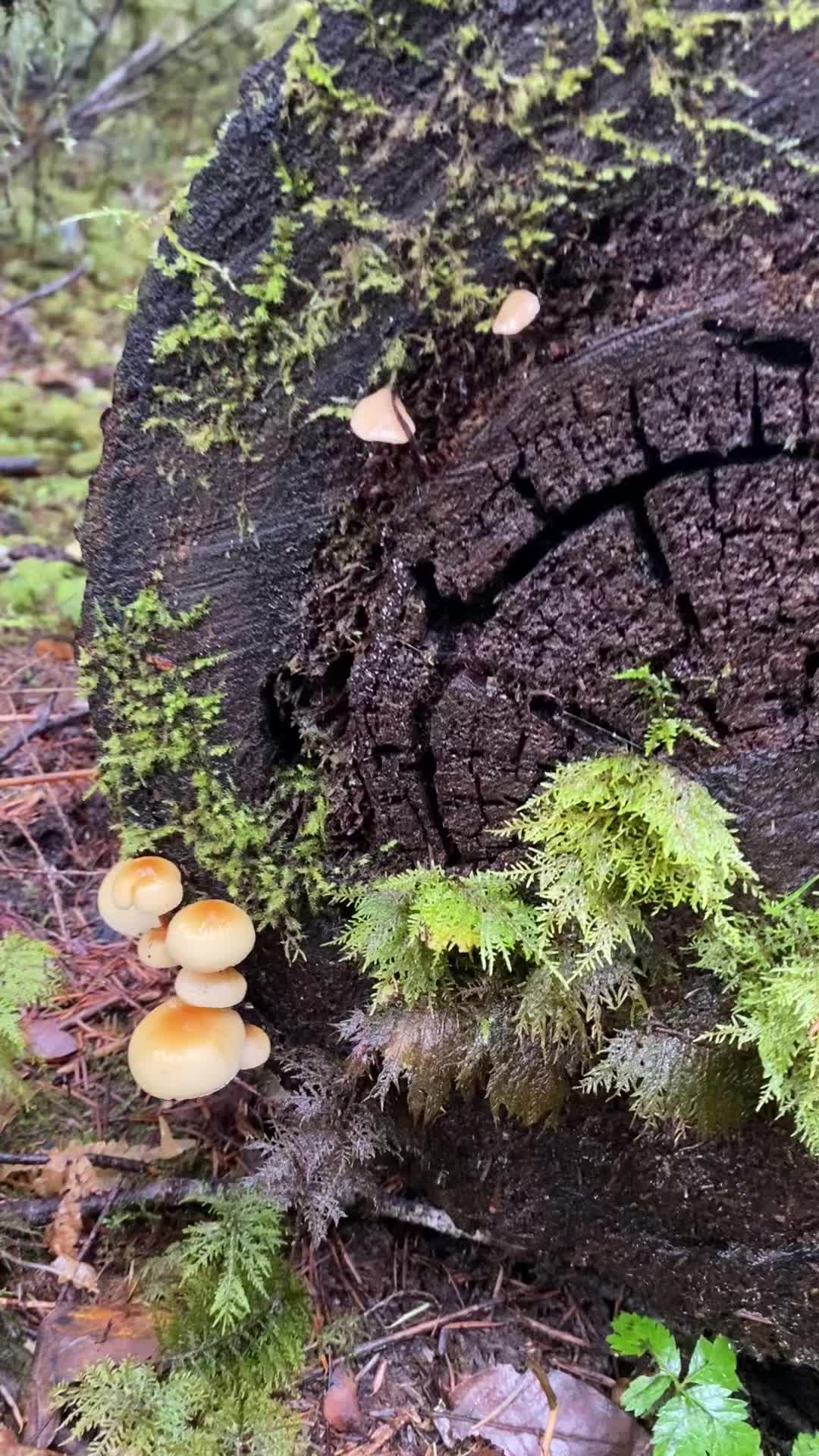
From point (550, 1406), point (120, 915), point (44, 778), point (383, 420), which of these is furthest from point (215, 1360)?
point (383, 420)

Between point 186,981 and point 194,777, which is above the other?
point 194,777

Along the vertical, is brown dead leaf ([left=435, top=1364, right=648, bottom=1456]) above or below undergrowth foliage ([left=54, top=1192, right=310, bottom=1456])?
below

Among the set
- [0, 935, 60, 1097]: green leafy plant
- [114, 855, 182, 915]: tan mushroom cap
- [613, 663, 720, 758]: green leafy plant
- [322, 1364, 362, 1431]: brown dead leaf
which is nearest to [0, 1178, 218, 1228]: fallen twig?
[0, 935, 60, 1097]: green leafy plant

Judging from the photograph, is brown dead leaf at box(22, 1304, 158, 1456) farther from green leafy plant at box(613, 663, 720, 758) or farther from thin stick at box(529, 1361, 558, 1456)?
green leafy plant at box(613, 663, 720, 758)

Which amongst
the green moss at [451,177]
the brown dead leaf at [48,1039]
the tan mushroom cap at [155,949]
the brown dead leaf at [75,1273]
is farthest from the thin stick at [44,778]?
the green moss at [451,177]

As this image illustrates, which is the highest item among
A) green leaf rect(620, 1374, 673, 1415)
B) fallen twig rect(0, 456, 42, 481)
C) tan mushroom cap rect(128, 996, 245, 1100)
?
fallen twig rect(0, 456, 42, 481)

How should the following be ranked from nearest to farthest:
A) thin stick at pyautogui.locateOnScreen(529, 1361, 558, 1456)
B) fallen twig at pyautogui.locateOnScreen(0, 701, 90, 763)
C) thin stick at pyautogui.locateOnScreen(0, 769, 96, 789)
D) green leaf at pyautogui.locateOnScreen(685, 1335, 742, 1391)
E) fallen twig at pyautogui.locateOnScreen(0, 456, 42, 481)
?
green leaf at pyautogui.locateOnScreen(685, 1335, 742, 1391)
thin stick at pyautogui.locateOnScreen(529, 1361, 558, 1456)
thin stick at pyautogui.locateOnScreen(0, 769, 96, 789)
fallen twig at pyautogui.locateOnScreen(0, 701, 90, 763)
fallen twig at pyautogui.locateOnScreen(0, 456, 42, 481)

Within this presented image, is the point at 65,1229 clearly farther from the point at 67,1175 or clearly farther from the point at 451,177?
the point at 451,177
